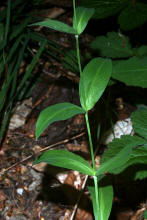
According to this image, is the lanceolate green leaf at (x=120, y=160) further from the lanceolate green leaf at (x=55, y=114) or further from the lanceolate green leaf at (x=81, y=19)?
the lanceolate green leaf at (x=81, y=19)

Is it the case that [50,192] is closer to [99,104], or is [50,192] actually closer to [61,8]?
[99,104]

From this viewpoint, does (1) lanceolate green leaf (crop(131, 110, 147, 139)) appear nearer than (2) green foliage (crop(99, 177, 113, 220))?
No

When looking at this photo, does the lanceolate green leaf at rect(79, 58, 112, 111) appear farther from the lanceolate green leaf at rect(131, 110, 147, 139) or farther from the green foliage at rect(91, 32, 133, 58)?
the green foliage at rect(91, 32, 133, 58)

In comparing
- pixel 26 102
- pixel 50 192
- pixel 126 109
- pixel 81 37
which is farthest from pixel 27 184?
pixel 81 37

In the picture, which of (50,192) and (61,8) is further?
(61,8)

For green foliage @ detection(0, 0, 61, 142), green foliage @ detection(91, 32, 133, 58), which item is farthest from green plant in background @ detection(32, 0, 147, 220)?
green foliage @ detection(91, 32, 133, 58)

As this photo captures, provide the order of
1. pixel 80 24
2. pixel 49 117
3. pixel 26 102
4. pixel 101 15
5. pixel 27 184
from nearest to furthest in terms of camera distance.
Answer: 1. pixel 49 117
2. pixel 80 24
3. pixel 101 15
4. pixel 27 184
5. pixel 26 102

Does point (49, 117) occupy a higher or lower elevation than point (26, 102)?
higher
